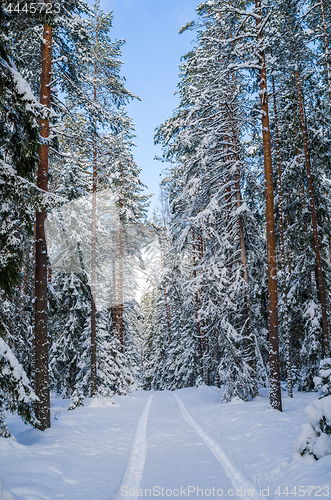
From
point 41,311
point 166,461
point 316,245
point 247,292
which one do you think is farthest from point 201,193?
point 166,461

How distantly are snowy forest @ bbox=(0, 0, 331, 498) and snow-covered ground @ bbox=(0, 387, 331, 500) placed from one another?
714 mm

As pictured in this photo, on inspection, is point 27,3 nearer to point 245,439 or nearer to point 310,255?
point 245,439

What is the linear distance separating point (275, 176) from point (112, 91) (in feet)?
30.0

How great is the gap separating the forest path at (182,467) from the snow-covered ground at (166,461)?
0.06ft

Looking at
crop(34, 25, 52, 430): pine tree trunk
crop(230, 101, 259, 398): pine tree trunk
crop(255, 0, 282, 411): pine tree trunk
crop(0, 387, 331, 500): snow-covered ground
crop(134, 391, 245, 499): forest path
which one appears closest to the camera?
crop(0, 387, 331, 500): snow-covered ground

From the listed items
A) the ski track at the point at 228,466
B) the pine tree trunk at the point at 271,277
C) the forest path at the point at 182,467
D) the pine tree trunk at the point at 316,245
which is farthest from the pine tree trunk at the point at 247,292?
the forest path at the point at 182,467

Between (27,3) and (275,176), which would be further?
(275,176)

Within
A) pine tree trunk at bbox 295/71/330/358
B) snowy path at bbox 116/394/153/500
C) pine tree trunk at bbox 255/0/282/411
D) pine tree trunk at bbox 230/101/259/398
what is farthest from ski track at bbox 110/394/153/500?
pine tree trunk at bbox 295/71/330/358

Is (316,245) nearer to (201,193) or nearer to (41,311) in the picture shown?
(201,193)

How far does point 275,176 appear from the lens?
1667 cm

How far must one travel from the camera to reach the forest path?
5355mm

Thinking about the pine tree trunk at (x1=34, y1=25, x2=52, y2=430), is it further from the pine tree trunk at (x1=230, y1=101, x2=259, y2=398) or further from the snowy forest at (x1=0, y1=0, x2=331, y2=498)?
the pine tree trunk at (x1=230, y1=101, x2=259, y2=398)

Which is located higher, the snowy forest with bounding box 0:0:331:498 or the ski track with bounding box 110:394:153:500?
the snowy forest with bounding box 0:0:331:498

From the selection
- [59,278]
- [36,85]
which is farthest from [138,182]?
[36,85]
